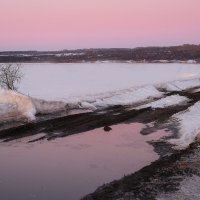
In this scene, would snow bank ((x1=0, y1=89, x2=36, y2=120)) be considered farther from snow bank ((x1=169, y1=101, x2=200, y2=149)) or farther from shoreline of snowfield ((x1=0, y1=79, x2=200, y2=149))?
snow bank ((x1=169, y1=101, x2=200, y2=149))

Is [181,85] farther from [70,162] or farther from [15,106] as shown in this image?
[70,162]

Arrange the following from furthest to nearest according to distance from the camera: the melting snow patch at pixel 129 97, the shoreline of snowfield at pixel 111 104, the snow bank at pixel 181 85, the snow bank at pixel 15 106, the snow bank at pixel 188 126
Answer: the snow bank at pixel 181 85
the melting snow patch at pixel 129 97
the snow bank at pixel 15 106
the shoreline of snowfield at pixel 111 104
the snow bank at pixel 188 126

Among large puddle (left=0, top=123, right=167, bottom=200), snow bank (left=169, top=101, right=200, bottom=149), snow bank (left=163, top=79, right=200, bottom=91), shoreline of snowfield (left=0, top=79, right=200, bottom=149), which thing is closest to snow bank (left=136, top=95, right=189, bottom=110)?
shoreline of snowfield (left=0, top=79, right=200, bottom=149)

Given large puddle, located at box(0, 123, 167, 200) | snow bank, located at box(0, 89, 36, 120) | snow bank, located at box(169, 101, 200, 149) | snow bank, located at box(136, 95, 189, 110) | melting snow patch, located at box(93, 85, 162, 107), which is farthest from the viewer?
melting snow patch, located at box(93, 85, 162, 107)

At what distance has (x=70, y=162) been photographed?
43.5ft

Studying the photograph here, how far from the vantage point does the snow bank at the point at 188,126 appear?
616 inches

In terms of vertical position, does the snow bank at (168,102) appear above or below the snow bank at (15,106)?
below

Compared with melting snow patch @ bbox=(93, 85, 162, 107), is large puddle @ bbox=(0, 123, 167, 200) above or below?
below

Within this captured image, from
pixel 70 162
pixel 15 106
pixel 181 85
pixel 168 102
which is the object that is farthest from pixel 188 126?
pixel 181 85

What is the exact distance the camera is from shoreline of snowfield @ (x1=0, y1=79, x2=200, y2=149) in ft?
58.2

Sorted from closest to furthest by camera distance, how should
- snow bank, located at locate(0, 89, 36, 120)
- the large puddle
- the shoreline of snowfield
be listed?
1. the large puddle
2. the shoreline of snowfield
3. snow bank, located at locate(0, 89, 36, 120)

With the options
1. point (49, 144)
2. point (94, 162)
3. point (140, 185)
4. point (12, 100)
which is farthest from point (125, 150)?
point (12, 100)

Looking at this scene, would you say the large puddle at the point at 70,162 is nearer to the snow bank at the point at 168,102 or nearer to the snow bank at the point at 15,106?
the snow bank at the point at 15,106

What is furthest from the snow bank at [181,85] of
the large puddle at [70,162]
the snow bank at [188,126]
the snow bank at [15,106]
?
the large puddle at [70,162]
